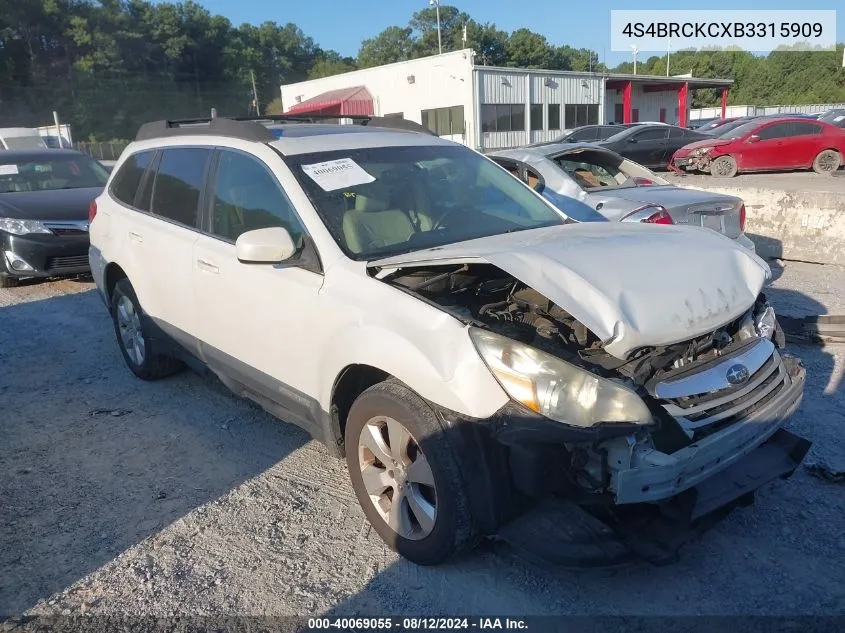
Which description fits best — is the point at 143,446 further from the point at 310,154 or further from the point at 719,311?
the point at 719,311

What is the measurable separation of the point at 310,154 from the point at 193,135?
1.22 m

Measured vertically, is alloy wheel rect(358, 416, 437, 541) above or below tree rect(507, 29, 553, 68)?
below

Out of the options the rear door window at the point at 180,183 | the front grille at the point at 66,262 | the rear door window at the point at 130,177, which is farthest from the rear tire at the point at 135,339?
the front grille at the point at 66,262

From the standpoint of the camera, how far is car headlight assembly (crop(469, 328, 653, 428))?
2.47 meters

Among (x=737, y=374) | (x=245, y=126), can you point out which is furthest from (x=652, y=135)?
(x=737, y=374)

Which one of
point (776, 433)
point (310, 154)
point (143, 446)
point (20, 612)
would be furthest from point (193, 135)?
point (776, 433)

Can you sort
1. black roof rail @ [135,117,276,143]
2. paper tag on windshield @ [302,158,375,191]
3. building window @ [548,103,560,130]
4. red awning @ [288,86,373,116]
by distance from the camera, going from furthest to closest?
red awning @ [288,86,373,116], building window @ [548,103,560,130], black roof rail @ [135,117,276,143], paper tag on windshield @ [302,158,375,191]

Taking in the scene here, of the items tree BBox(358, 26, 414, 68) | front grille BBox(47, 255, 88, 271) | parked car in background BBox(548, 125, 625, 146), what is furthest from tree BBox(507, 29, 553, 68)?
front grille BBox(47, 255, 88, 271)

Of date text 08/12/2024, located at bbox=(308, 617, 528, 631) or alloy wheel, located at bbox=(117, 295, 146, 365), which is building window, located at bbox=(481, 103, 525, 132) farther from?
date text 08/12/2024, located at bbox=(308, 617, 528, 631)

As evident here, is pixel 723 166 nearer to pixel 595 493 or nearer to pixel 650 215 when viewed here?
pixel 650 215

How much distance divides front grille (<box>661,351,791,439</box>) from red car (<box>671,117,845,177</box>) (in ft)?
53.2

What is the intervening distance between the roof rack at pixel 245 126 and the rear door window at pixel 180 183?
0.16m

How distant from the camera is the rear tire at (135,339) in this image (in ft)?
16.6

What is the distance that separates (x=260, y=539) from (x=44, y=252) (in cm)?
644
